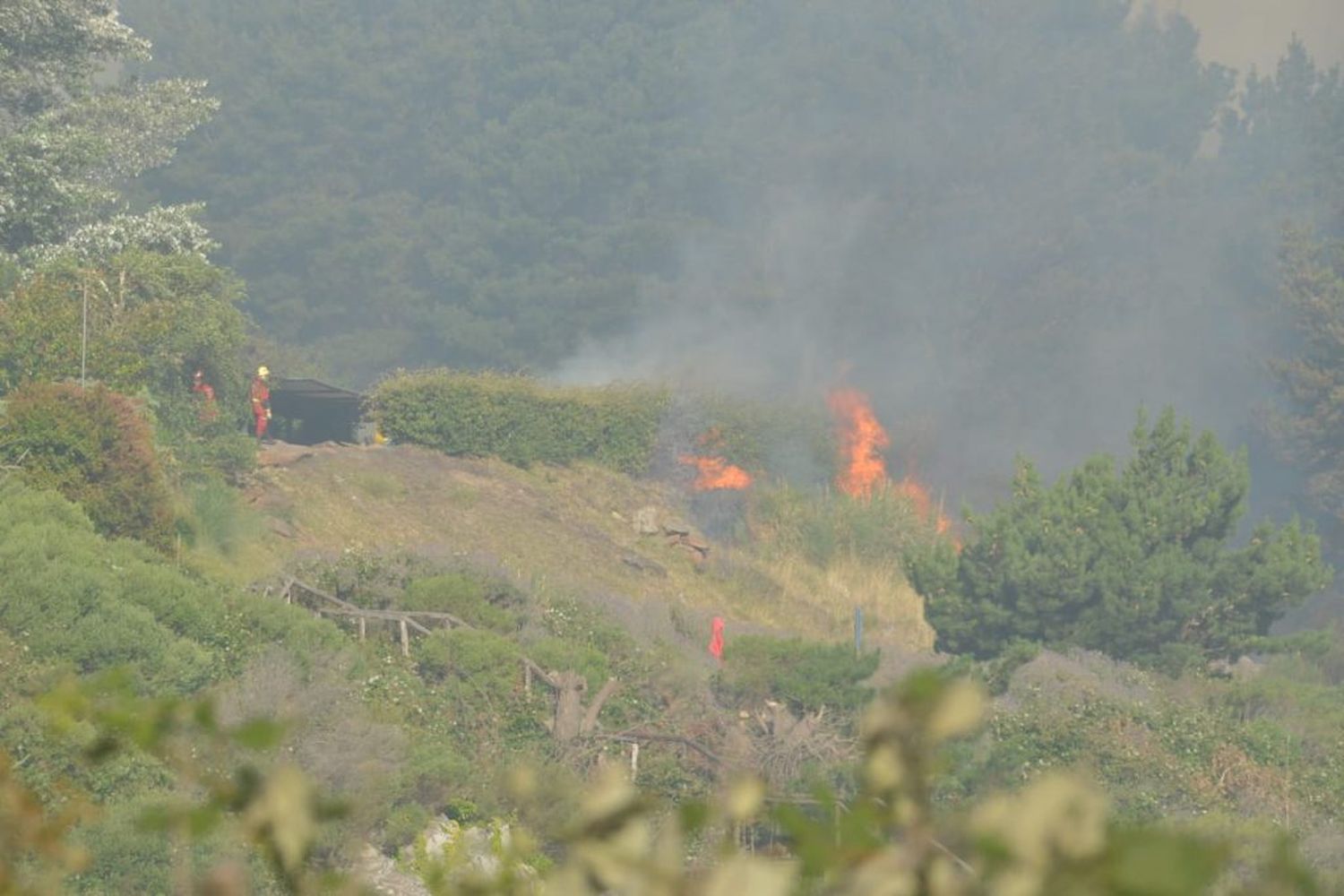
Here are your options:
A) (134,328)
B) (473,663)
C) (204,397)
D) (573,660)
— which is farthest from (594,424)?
(473,663)

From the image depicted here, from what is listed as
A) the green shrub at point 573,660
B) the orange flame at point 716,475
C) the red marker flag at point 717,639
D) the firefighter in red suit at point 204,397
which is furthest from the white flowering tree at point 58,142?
the green shrub at point 573,660

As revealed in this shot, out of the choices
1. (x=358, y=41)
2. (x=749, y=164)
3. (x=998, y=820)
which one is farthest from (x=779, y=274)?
(x=998, y=820)

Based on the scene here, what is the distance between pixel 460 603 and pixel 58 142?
1313 cm

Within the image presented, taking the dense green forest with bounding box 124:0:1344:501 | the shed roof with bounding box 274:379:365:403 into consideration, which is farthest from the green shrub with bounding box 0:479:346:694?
the dense green forest with bounding box 124:0:1344:501

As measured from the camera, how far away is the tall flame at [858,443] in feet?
132

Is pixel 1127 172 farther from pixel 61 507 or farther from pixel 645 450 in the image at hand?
pixel 61 507

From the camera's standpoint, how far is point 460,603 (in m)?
22.2

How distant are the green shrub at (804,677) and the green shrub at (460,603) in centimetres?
240

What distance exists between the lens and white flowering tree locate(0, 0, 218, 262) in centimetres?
3133

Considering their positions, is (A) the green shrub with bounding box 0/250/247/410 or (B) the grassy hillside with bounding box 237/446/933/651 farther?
(B) the grassy hillside with bounding box 237/446/933/651

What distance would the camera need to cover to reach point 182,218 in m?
32.9

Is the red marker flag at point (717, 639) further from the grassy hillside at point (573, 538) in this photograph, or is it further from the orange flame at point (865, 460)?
the orange flame at point (865, 460)

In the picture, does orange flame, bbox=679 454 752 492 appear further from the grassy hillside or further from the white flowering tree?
the white flowering tree

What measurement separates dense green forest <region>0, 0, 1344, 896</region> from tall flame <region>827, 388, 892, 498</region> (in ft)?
0.57
